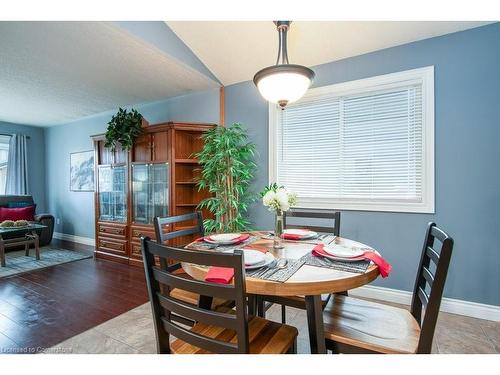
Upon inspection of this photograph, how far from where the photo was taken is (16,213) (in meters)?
4.70

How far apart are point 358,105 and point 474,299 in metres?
2.06

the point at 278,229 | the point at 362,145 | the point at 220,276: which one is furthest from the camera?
the point at 362,145

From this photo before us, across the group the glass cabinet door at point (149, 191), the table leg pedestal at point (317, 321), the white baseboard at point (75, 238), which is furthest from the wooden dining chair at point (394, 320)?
the white baseboard at point (75, 238)

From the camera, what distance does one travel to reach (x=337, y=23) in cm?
246

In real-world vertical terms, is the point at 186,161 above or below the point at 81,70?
below

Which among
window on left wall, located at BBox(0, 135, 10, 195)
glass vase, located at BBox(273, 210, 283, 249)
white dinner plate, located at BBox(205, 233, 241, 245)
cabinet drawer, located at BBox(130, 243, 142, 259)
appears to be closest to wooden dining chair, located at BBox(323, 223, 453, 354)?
glass vase, located at BBox(273, 210, 283, 249)

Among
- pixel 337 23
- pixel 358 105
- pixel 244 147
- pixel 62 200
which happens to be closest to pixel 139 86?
pixel 244 147

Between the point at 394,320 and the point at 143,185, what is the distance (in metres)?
3.43

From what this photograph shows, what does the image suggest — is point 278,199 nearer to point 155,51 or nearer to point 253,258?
point 253,258

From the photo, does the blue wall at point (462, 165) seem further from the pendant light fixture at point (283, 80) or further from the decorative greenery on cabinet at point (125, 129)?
the decorative greenery on cabinet at point (125, 129)

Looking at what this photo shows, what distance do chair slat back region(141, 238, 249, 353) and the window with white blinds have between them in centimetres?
219

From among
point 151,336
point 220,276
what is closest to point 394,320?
point 220,276

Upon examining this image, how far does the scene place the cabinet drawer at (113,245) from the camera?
389 centimetres

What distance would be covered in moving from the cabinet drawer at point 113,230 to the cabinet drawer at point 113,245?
0.11 metres
